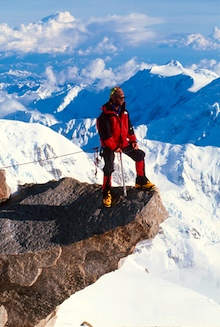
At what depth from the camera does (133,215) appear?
45.6ft

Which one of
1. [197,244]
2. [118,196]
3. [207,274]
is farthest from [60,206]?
[197,244]

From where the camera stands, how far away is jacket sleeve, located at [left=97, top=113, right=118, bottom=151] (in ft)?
45.1

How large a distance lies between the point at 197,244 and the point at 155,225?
135275 millimetres

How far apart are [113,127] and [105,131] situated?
334mm

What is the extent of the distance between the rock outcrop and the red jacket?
→ 6.06ft

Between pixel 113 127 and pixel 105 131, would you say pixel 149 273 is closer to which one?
pixel 113 127

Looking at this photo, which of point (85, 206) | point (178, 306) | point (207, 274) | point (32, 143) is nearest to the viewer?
point (85, 206)

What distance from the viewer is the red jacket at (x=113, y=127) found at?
1377 cm

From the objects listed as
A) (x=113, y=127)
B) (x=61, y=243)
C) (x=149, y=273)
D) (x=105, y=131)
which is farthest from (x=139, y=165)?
(x=149, y=273)

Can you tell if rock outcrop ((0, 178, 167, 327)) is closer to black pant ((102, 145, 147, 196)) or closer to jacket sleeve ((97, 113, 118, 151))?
black pant ((102, 145, 147, 196))

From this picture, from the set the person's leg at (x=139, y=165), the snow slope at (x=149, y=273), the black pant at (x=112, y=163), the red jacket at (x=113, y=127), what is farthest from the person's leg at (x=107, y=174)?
the snow slope at (x=149, y=273)

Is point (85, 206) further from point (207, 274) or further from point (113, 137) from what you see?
point (207, 274)

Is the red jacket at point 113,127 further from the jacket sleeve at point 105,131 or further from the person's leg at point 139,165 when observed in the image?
the person's leg at point 139,165

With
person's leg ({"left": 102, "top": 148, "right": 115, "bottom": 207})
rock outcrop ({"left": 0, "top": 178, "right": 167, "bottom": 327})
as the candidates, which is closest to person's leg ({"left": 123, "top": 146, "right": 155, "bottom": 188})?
rock outcrop ({"left": 0, "top": 178, "right": 167, "bottom": 327})
